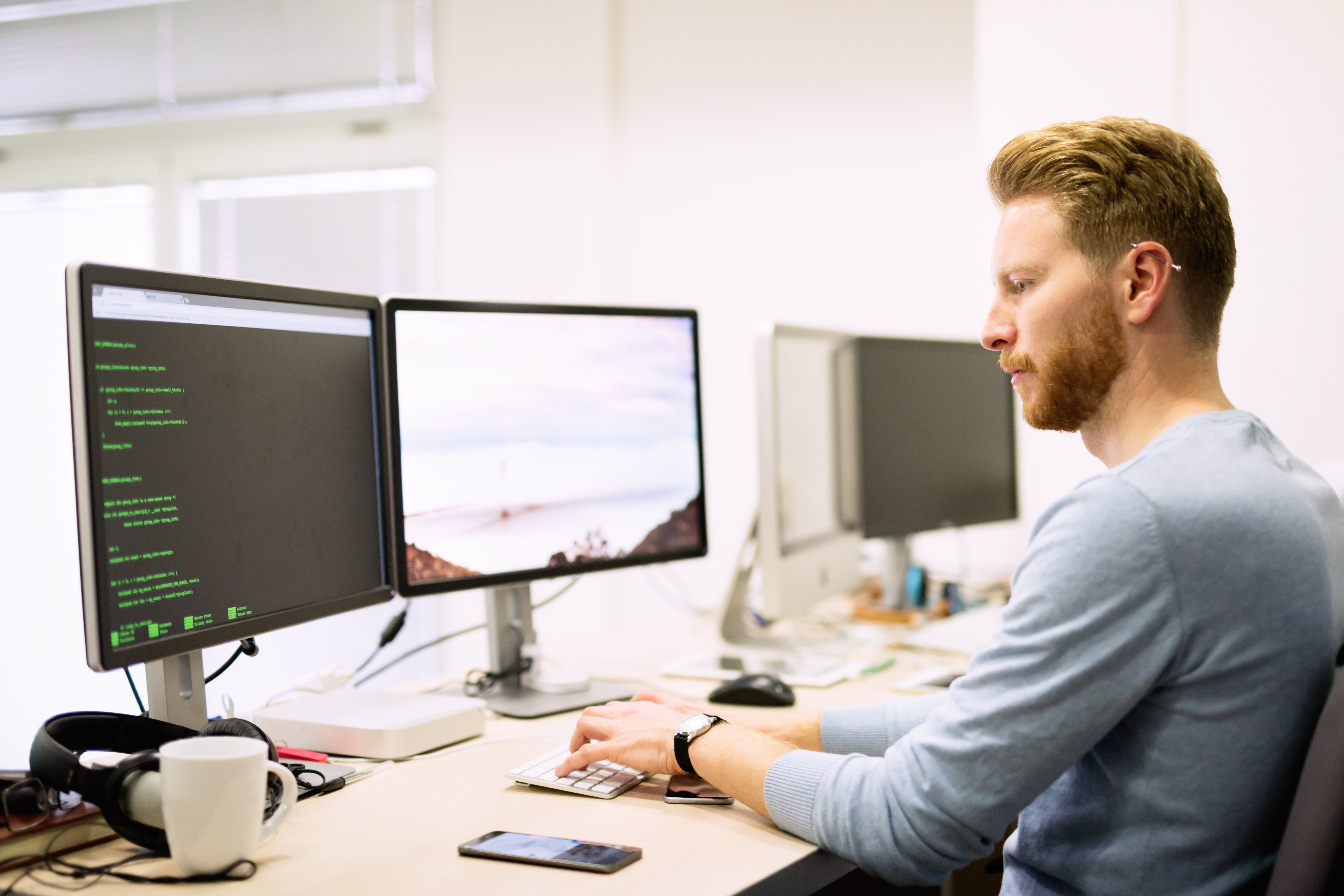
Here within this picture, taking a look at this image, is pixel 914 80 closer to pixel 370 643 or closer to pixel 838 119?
pixel 838 119

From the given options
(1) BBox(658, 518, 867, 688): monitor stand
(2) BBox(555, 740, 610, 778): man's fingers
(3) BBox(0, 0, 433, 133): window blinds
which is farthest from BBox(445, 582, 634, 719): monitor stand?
(3) BBox(0, 0, 433, 133): window blinds

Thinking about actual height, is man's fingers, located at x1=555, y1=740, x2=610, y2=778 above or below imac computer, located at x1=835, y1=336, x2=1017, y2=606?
below

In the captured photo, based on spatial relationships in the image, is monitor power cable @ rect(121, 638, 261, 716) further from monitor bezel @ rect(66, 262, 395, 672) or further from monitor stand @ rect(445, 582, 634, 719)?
monitor stand @ rect(445, 582, 634, 719)

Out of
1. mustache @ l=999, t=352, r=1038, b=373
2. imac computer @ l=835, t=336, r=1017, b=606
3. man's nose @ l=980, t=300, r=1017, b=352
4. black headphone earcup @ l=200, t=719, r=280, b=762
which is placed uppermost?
man's nose @ l=980, t=300, r=1017, b=352

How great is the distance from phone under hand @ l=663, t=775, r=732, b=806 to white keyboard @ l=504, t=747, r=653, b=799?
48 millimetres

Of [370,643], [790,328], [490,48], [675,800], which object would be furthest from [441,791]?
[490,48]

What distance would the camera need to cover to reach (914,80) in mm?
2971

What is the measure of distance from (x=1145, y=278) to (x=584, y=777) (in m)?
0.77

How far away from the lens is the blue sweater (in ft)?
2.79

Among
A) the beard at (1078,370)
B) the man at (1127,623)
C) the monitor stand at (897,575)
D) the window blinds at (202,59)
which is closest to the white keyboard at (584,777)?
the man at (1127,623)

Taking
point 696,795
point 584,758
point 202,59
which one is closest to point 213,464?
point 584,758

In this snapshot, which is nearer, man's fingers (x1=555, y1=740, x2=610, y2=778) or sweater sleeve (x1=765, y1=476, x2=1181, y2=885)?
sweater sleeve (x1=765, y1=476, x2=1181, y2=885)

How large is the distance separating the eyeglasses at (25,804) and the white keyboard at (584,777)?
17.2 inches

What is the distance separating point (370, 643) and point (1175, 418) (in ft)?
9.32
